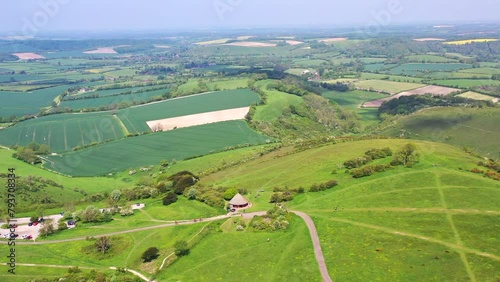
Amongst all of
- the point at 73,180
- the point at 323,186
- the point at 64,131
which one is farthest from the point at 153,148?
the point at 323,186

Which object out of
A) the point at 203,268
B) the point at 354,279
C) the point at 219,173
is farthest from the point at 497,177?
the point at 219,173

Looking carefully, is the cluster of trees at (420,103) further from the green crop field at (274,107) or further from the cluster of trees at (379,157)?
the cluster of trees at (379,157)

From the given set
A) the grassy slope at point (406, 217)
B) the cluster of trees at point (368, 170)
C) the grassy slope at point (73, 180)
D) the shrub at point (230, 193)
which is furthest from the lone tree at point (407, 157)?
the grassy slope at point (73, 180)

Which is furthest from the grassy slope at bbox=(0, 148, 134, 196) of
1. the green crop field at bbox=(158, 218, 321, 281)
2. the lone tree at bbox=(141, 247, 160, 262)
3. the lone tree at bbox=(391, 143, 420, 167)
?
the lone tree at bbox=(391, 143, 420, 167)

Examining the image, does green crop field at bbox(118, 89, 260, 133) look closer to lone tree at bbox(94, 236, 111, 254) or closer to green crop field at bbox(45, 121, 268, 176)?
green crop field at bbox(45, 121, 268, 176)

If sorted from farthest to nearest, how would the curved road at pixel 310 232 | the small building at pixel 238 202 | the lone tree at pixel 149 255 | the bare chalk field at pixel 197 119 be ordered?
the bare chalk field at pixel 197 119
the small building at pixel 238 202
the lone tree at pixel 149 255
the curved road at pixel 310 232
